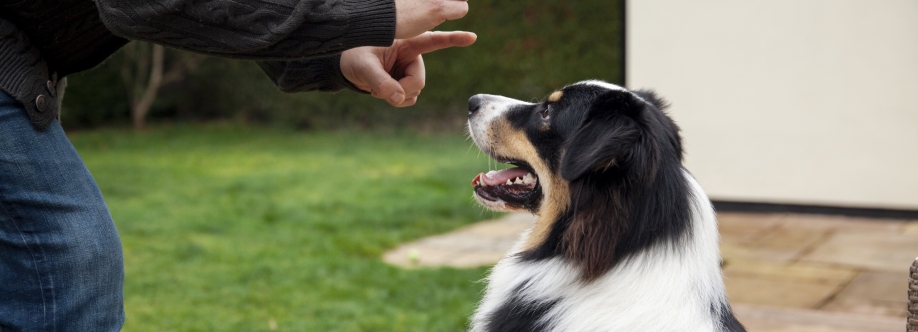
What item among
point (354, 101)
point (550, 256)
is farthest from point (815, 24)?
point (354, 101)

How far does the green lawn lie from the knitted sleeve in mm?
2533

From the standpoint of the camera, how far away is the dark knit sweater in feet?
5.23

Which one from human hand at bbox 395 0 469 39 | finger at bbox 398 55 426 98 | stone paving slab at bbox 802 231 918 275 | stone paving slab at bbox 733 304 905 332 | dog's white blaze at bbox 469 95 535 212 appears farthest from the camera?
stone paving slab at bbox 802 231 918 275

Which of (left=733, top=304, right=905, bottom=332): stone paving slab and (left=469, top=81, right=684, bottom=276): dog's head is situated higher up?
(left=469, top=81, right=684, bottom=276): dog's head

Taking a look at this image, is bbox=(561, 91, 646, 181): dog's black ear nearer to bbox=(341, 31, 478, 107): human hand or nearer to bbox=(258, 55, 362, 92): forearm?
bbox=(341, 31, 478, 107): human hand

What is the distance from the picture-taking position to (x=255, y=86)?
1256cm

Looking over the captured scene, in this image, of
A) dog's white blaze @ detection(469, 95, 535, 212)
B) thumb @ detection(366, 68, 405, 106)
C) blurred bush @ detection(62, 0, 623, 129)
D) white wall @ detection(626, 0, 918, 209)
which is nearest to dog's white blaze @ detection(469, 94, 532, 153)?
dog's white blaze @ detection(469, 95, 535, 212)

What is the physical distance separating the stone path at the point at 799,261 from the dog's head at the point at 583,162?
909mm

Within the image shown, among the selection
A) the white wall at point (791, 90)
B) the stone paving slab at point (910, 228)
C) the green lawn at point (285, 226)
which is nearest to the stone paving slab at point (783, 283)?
the stone paving slab at point (910, 228)

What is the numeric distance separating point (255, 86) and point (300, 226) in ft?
22.2

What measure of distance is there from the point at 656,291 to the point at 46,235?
1.39 m

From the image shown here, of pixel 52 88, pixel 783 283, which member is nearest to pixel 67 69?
pixel 52 88

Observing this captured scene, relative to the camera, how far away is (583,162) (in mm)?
1961

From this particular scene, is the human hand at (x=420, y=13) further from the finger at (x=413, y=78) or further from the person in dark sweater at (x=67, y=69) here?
the finger at (x=413, y=78)
